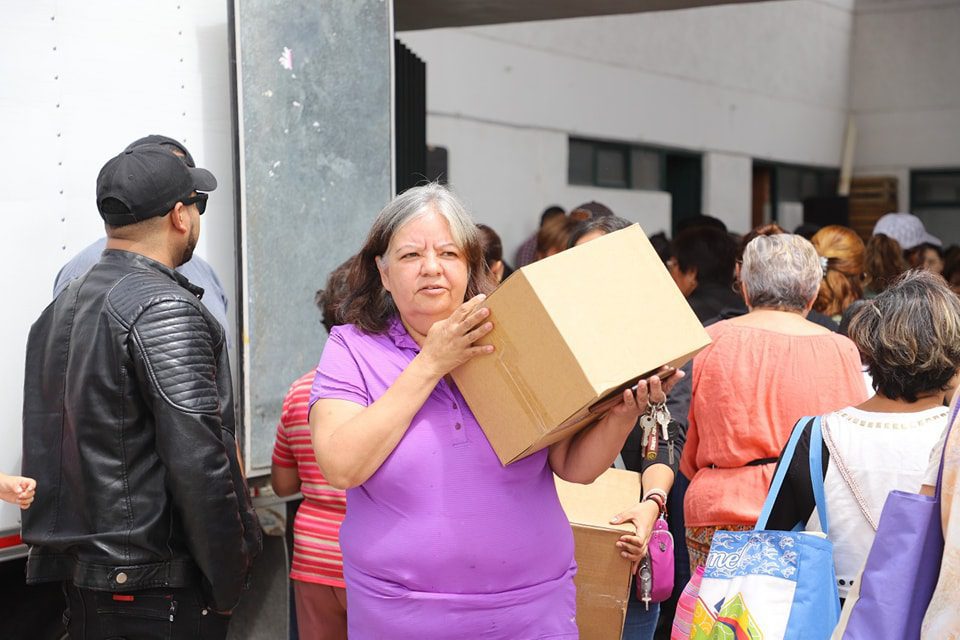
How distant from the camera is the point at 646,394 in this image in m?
2.40

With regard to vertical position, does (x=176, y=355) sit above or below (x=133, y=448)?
above

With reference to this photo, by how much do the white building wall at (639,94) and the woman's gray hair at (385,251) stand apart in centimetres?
681

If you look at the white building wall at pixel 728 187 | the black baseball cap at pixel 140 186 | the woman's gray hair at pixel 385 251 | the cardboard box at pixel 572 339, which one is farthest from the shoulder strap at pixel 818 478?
the white building wall at pixel 728 187

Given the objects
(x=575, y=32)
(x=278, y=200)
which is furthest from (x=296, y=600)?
(x=575, y=32)

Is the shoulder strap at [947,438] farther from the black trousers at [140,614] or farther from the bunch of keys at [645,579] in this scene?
the black trousers at [140,614]

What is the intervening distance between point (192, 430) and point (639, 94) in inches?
412

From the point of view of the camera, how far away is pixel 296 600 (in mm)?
3723

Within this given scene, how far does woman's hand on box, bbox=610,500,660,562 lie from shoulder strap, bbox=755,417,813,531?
440mm

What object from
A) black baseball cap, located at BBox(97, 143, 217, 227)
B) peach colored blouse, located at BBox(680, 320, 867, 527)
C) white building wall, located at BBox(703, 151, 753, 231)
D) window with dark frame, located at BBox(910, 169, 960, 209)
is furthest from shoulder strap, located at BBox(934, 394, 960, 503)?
window with dark frame, located at BBox(910, 169, 960, 209)

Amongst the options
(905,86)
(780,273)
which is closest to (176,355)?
(780,273)

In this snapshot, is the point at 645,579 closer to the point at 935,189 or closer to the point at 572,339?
the point at 572,339

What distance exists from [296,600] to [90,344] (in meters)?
1.22

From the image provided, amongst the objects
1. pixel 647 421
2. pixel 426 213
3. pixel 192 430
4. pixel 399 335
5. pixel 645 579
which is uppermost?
pixel 426 213

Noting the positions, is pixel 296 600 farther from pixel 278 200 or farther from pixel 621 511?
pixel 278 200
